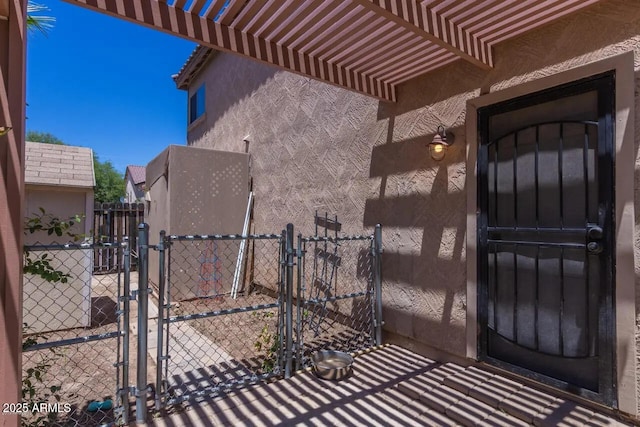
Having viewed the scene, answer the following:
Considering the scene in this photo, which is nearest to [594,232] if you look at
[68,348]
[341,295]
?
[341,295]

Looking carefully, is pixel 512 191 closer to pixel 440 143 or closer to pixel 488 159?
pixel 488 159

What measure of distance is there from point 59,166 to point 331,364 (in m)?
4.40

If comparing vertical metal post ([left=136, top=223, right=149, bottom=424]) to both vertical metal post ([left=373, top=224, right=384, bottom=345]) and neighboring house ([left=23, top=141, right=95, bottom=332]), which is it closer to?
neighboring house ([left=23, top=141, right=95, bottom=332])

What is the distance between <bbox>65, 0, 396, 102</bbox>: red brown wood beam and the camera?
7.48ft

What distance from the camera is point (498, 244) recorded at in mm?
2887

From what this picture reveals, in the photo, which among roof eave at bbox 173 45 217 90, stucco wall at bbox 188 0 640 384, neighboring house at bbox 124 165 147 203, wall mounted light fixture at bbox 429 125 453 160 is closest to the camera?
stucco wall at bbox 188 0 640 384

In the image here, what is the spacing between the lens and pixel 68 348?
150 inches

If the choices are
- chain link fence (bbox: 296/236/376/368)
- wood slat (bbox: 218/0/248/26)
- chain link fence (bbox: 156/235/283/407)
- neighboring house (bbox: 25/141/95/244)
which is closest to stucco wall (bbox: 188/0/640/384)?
chain link fence (bbox: 296/236/376/368)

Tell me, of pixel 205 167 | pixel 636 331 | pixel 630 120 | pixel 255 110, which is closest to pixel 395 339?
pixel 636 331

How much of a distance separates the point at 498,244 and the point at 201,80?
9.98 meters

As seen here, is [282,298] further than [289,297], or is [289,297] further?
[282,298]

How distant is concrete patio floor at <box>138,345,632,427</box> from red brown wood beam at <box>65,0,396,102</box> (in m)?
2.80

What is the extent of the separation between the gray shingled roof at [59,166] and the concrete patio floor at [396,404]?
11.3 ft

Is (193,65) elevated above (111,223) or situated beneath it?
elevated above
